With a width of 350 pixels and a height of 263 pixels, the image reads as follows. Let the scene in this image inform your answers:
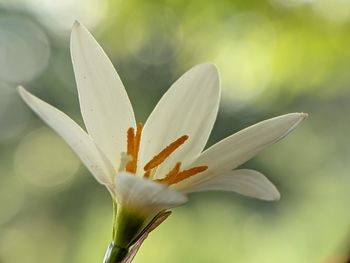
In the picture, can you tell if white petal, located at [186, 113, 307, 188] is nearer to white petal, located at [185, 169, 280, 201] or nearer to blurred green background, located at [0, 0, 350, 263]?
white petal, located at [185, 169, 280, 201]

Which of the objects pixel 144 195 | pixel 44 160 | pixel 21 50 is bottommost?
pixel 44 160

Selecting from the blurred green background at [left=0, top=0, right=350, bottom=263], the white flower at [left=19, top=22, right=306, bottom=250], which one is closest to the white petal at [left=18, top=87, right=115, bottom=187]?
the white flower at [left=19, top=22, right=306, bottom=250]

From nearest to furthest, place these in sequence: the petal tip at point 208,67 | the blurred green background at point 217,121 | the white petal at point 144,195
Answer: the white petal at point 144,195 < the petal tip at point 208,67 < the blurred green background at point 217,121

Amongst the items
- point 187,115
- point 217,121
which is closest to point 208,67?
point 187,115

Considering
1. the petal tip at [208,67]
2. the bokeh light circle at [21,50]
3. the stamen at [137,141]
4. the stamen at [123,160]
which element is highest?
the bokeh light circle at [21,50]

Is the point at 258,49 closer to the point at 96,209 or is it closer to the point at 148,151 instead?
the point at 96,209

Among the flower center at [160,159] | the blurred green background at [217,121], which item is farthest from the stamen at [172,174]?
the blurred green background at [217,121]

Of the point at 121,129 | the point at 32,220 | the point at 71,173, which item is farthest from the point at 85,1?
the point at 121,129

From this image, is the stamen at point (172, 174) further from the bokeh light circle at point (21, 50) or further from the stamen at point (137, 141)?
the bokeh light circle at point (21, 50)

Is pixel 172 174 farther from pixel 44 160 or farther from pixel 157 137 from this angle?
pixel 44 160
